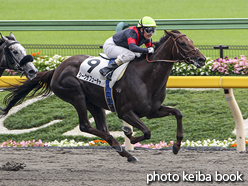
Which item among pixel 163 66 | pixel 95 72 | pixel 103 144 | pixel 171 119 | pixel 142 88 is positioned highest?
pixel 163 66

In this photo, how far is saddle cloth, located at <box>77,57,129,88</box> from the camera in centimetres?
491

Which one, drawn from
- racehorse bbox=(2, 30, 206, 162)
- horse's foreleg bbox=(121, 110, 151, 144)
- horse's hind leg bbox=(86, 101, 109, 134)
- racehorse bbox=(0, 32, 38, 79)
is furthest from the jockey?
racehorse bbox=(0, 32, 38, 79)

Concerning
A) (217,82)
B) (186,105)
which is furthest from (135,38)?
(186,105)

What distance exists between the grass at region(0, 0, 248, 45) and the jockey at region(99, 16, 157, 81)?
29.6 ft

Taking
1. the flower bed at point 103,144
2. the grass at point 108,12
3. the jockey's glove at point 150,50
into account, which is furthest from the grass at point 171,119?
the grass at point 108,12

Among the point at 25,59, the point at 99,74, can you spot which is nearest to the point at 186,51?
the point at 99,74

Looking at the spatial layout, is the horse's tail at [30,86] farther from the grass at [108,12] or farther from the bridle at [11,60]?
the grass at [108,12]

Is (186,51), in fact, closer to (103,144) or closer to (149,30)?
(149,30)

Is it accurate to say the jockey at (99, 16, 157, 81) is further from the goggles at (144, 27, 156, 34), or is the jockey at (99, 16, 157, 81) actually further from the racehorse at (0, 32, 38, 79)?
the racehorse at (0, 32, 38, 79)

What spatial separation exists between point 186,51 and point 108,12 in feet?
48.7

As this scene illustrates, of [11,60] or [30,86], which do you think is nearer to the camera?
[11,60]

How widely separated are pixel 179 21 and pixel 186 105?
4.95ft

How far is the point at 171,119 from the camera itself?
281 inches

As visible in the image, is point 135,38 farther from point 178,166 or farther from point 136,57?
point 178,166
